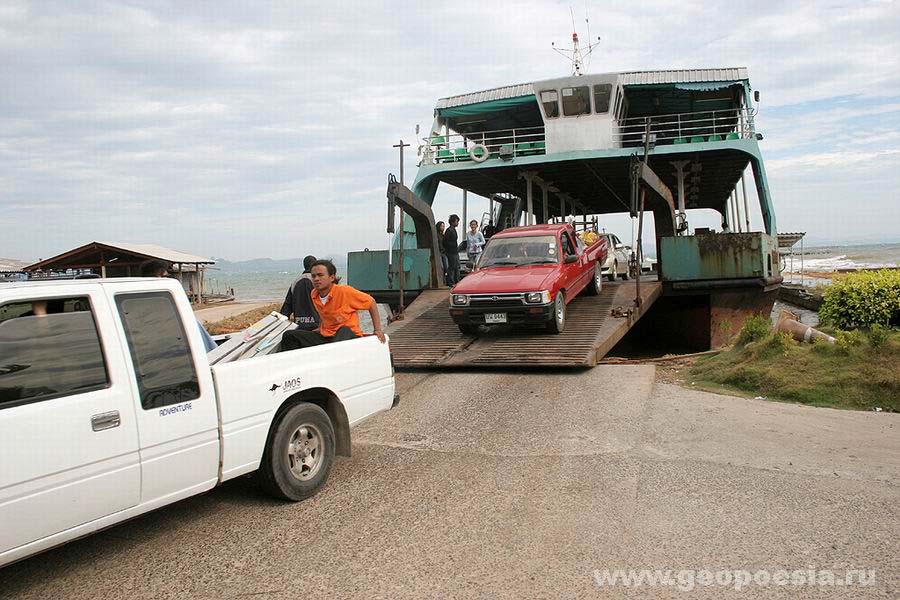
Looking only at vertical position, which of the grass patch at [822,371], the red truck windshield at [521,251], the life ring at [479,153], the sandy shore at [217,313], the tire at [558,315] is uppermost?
the life ring at [479,153]

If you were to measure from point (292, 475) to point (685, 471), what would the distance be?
285cm

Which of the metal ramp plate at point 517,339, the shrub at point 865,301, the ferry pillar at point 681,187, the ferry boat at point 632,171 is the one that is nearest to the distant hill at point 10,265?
the ferry boat at point 632,171

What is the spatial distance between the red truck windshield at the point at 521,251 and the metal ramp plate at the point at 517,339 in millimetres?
1104

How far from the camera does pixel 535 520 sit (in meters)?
4.49

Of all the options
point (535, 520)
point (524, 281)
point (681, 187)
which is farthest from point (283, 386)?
point (681, 187)

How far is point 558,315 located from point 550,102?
10323 mm

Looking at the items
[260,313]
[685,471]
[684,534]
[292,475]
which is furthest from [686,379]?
[260,313]

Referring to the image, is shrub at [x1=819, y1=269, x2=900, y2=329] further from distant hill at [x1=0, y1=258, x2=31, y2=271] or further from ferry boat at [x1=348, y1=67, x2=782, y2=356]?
distant hill at [x1=0, y1=258, x2=31, y2=271]

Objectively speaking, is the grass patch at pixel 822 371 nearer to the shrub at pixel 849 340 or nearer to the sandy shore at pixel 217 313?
the shrub at pixel 849 340

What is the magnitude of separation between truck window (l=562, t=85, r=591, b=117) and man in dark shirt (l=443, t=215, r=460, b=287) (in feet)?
17.4

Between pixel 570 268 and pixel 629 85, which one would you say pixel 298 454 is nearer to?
pixel 570 268

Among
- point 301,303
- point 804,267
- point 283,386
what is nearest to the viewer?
point 283,386

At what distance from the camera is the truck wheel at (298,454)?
4762 mm

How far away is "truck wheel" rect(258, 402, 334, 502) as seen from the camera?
15.6 feet
